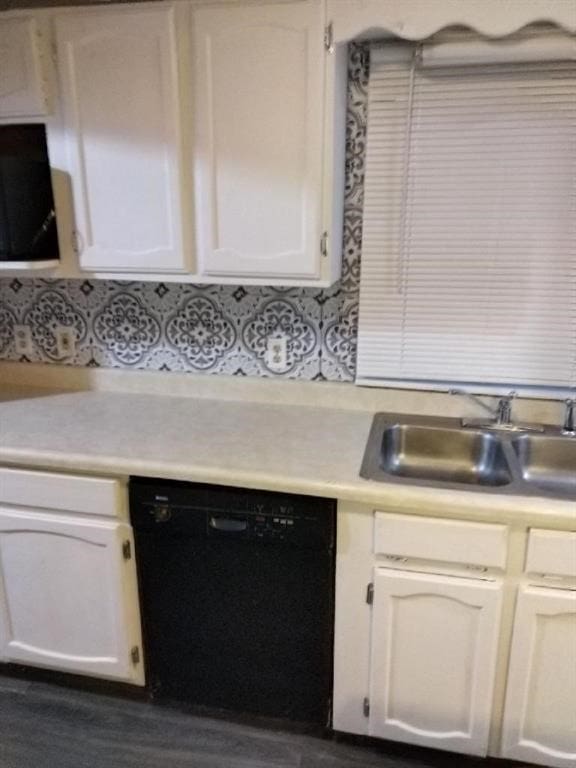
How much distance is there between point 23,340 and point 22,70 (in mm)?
967

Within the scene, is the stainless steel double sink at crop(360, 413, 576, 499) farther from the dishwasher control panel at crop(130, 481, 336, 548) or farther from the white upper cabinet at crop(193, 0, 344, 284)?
the white upper cabinet at crop(193, 0, 344, 284)

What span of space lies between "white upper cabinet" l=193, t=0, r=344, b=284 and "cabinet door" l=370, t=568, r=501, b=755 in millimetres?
909

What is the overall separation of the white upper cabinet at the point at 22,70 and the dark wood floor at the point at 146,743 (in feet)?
6.09

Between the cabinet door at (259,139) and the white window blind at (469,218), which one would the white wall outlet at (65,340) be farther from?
the white window blind at (469,218)

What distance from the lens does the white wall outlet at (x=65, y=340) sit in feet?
7.38

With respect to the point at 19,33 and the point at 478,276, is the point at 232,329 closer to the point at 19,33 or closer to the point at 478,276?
the point at 478,276

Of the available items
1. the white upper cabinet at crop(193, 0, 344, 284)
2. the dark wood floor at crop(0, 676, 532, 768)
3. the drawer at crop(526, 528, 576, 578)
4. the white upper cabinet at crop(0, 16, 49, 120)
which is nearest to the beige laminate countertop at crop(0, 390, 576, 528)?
the drawer at crop(526, 528, 576, 578)

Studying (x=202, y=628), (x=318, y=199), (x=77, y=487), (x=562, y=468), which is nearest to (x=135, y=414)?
(x=77, y=487)

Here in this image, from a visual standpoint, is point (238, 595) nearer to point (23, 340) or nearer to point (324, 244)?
point (324, 244)

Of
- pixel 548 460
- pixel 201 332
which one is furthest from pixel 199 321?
pixel 548 460

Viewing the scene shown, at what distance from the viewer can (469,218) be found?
185 cm

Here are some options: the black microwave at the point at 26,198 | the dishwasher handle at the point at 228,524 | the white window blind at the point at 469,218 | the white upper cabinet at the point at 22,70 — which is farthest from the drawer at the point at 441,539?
the white upper cabinet at the point at 22,70

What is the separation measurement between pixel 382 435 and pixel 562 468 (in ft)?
1.86

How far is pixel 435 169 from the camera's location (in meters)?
1.84
